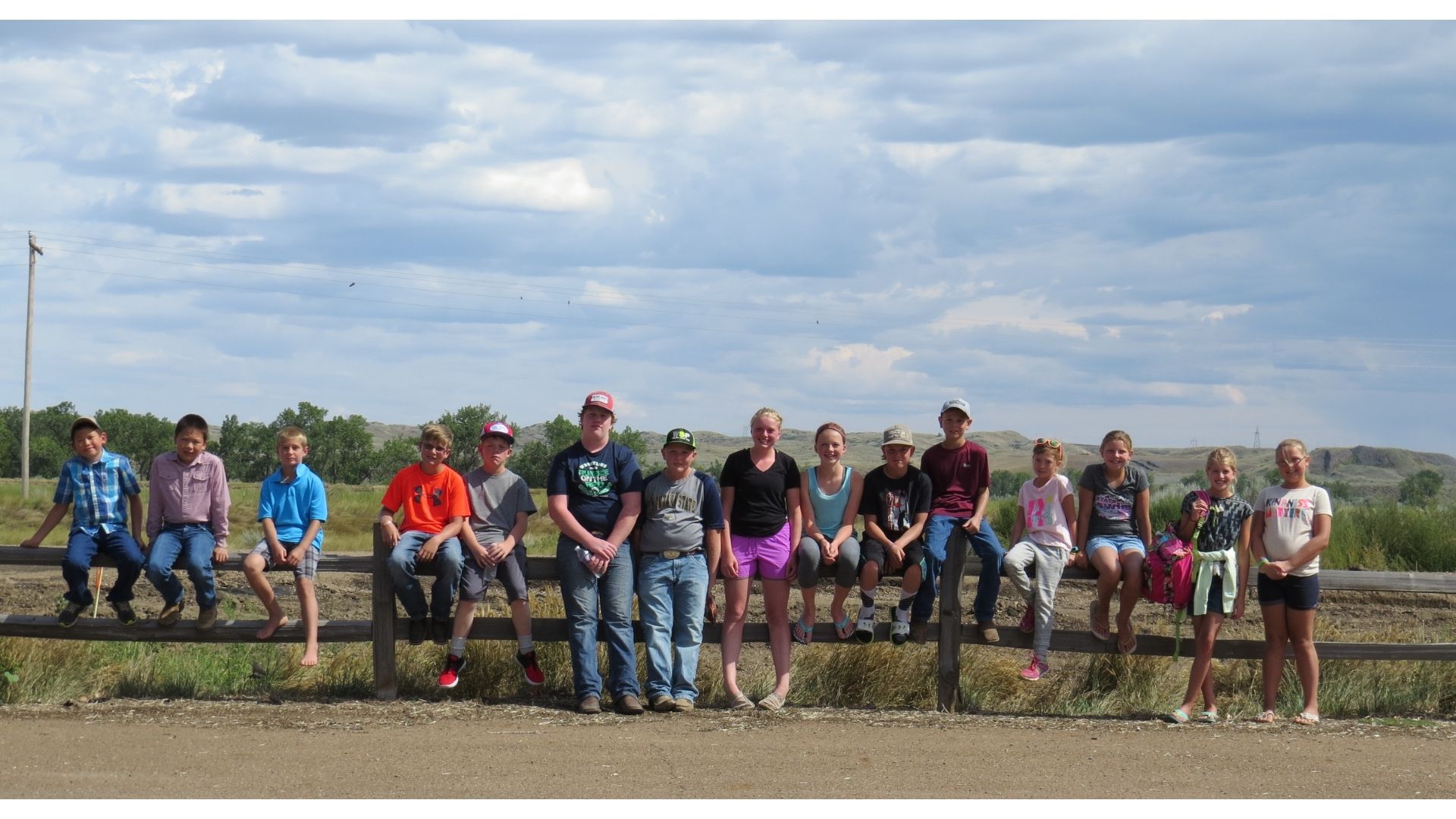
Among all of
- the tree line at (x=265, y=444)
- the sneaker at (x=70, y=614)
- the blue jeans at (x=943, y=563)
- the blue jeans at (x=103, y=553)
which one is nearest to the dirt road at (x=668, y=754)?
the sneaker at (x=70, y=614)

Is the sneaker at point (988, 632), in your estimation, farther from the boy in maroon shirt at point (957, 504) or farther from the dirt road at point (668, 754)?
the dirt road at point (668, 754)

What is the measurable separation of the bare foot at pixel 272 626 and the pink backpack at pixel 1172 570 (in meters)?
5.43

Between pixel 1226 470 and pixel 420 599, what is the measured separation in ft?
16.6

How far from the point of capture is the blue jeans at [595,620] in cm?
818

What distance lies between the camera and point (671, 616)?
8.27 meters

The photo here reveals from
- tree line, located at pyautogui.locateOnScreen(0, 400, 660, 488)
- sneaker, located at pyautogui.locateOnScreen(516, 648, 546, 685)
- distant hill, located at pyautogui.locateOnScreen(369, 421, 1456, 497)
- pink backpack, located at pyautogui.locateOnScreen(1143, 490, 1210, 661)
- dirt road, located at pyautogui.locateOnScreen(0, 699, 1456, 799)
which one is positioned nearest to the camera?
dirt road, located at pyautogui.locateOnScreen(0, 699, 1456, 799)

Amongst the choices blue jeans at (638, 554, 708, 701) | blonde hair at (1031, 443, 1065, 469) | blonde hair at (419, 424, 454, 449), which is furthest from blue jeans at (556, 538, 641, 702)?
blonde hair at (1031, 443, 1065, 469)

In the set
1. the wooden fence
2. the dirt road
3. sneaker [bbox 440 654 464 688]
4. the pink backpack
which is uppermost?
the pink backpack

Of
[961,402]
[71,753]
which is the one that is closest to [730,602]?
[961,402]

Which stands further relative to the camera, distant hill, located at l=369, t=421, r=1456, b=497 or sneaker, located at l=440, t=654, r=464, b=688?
distant hill, located at l=369, t=421, r=1456, b=497

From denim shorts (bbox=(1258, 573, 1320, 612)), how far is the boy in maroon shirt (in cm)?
158

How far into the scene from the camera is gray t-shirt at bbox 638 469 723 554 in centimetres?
820

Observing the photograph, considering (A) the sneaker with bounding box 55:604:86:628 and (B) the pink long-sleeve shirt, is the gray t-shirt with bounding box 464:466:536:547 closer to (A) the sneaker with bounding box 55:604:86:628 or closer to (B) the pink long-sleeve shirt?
(B) the pink long-sleeve shirt

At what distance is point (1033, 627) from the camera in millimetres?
8438
